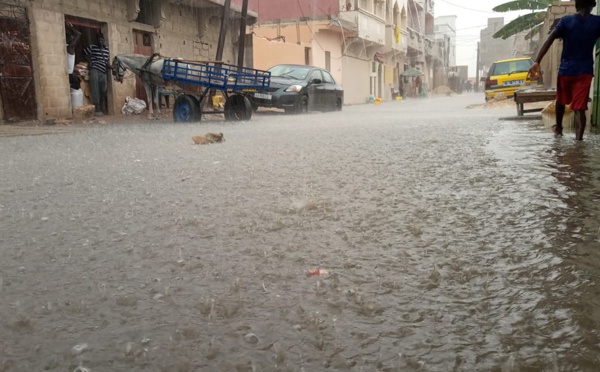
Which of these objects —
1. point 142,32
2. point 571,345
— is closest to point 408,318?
point 571,345

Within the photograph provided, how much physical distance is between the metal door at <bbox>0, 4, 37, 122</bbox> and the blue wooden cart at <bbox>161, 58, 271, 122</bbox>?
3088 mm

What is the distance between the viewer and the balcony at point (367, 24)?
2624cm

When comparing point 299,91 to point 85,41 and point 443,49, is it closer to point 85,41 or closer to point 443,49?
point 85,41

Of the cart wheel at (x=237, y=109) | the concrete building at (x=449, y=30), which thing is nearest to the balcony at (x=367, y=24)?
the cart wheel at (x=237, y=109)

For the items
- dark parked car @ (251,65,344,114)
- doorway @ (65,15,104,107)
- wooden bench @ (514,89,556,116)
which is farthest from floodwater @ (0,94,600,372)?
doorway @ (65,15,104,107)

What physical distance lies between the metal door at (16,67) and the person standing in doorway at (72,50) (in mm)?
1186

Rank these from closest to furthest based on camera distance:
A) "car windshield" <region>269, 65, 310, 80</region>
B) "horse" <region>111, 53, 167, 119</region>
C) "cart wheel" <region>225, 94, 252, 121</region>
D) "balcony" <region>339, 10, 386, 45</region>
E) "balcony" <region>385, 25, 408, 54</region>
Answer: "horse" <region>111, 53, 167, 119</region> < "cart wheel" <region>225, 94, 252, 121</region> < "car windshield" <region>269, 65, 310, 80</region> < "balcony" <region>339, 10, 386, 45</region> < "balcony" <region>385, 25, 408, 54</region>

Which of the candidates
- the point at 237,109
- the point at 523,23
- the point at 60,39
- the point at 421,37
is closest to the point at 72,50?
the point at 60,39

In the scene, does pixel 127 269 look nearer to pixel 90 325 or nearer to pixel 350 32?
pixel 90 325

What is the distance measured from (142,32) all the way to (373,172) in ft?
42.8

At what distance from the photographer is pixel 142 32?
15008 millimetres

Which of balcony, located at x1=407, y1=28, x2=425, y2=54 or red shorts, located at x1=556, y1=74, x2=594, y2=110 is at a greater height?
balcony, located at x1=407, y1=28, x2=425, y2=54

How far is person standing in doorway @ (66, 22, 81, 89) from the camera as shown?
1209cm

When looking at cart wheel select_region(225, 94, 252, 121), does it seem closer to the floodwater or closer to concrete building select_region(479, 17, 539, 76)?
the floodwater
